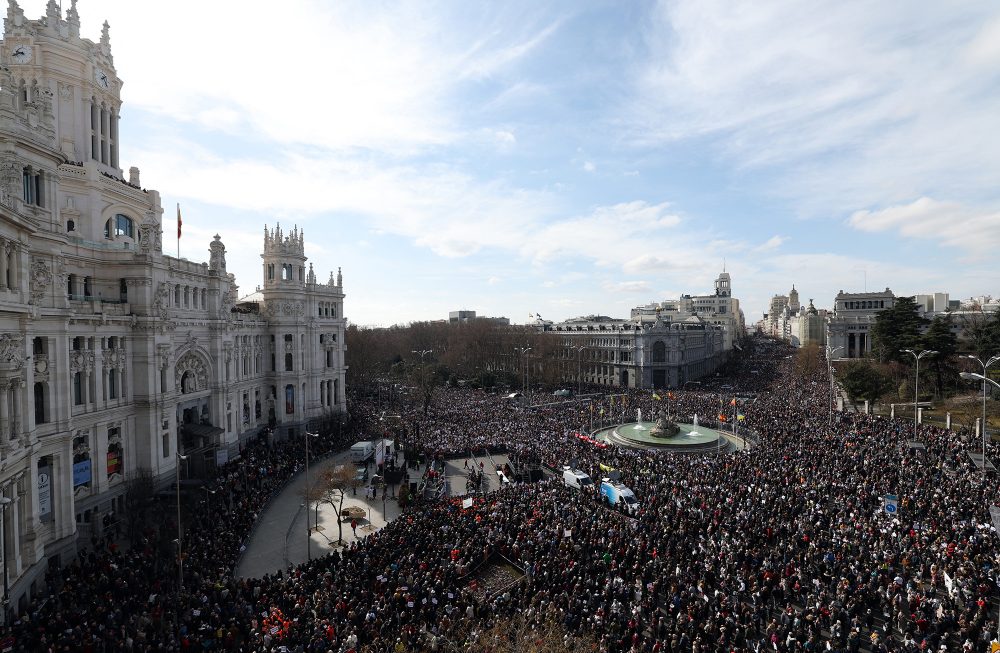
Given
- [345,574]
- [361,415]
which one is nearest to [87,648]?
[345,574]

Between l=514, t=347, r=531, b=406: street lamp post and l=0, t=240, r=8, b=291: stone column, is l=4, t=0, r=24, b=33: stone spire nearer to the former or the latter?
l=0, t=240, r=8, b=291: stone column

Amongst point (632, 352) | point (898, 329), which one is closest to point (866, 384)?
point (898, 329)

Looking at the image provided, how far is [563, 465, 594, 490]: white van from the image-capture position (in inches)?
1141

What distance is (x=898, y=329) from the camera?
60562 mm

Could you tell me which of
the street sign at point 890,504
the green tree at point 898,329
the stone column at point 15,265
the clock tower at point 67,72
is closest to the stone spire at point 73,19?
the clock tower at point 67,72

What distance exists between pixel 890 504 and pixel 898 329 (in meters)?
47.2

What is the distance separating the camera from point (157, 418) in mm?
28938

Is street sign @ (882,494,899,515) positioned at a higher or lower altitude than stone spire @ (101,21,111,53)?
lower

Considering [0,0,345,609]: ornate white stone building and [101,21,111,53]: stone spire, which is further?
[101,21,111,53]: stone spire

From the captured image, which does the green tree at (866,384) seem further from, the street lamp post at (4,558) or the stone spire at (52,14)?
the stone spire at (52,14)

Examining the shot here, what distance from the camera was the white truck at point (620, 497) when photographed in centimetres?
2551

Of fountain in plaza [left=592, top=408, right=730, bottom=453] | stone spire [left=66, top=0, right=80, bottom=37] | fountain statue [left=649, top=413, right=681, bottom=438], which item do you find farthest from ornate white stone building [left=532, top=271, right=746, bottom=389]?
stone spire [left=66, top=0, right=80, bottom=37]

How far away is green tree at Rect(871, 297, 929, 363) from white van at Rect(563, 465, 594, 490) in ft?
153

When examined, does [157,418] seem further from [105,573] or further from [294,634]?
[294,634]
